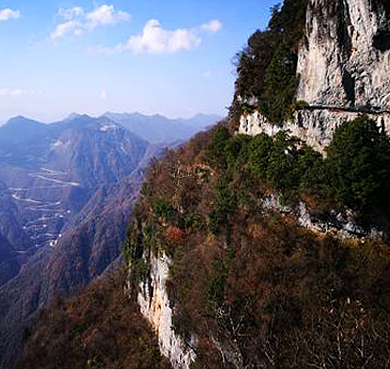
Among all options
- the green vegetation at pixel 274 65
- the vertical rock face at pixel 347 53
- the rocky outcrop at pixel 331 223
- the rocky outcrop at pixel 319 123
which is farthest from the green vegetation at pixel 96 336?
the vertical rock face at pixel 347 53

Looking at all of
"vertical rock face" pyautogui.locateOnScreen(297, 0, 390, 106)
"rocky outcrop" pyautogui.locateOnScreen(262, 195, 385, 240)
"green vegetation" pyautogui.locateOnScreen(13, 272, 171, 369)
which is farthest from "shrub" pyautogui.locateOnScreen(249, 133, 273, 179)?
"green vegetation" pyautogui.locateOnScreen(13, 272, 171, 369)

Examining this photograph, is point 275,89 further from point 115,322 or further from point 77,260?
point 77,260

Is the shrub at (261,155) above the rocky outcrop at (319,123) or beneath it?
beneath

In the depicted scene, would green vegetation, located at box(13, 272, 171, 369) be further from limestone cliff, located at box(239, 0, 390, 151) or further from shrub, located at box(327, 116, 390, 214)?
limestone cliff, located at box(239, 0, 390, 151)

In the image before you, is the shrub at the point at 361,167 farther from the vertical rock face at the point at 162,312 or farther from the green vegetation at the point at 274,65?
the vertical rock face at the point at 162,312

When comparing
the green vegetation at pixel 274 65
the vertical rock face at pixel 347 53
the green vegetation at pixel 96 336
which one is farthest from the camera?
the green vegetation at pixel 96 336

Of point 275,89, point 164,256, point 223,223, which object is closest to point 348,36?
point 275,89

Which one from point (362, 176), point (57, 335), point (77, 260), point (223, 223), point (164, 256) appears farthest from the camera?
point (77, 260)
